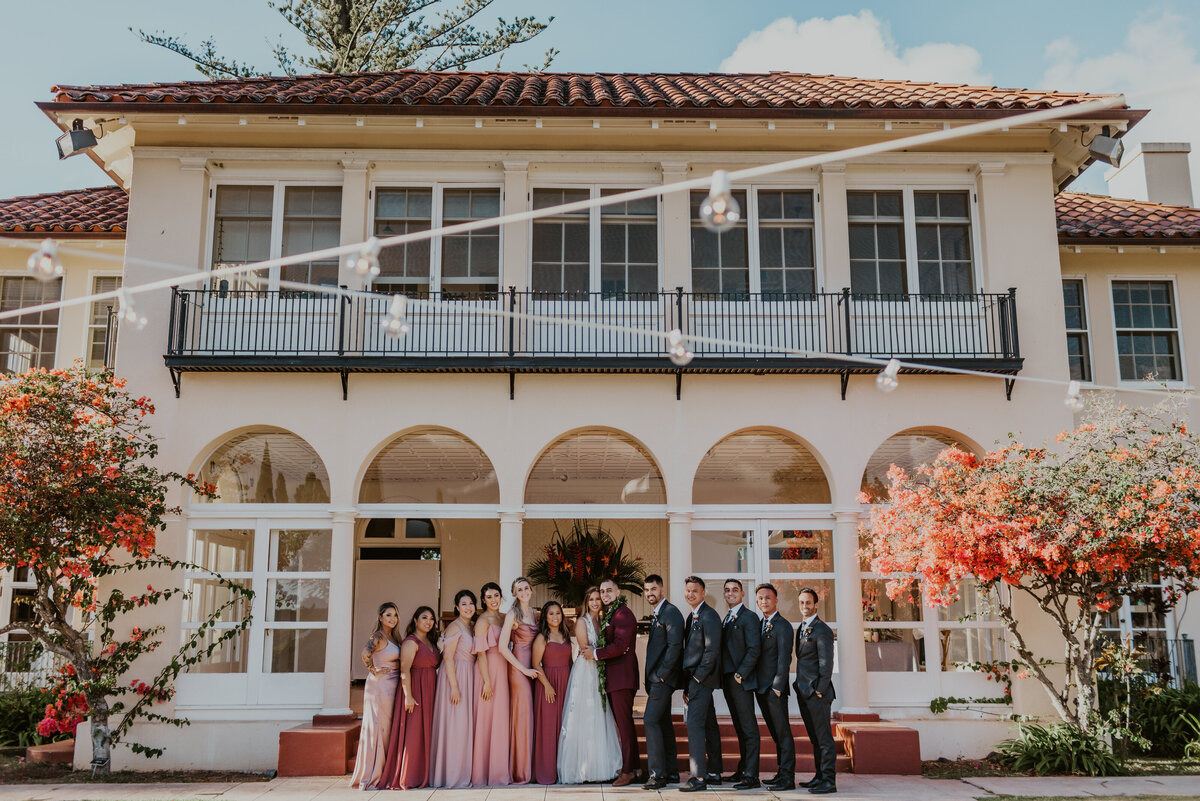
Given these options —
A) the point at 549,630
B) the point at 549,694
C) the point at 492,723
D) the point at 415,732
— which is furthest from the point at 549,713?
the point at 415,732

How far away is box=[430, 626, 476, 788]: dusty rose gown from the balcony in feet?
11.5

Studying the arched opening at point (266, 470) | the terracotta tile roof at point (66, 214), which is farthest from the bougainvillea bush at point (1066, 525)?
the terracotta tile roof at point (66, 214)

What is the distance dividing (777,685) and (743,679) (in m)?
0.31

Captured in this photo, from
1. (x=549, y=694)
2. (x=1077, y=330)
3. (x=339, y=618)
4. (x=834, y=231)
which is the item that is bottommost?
(x=549, y=694)

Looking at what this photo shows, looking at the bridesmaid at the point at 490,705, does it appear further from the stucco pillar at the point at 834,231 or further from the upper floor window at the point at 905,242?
the upper floor window at the point at 905,242

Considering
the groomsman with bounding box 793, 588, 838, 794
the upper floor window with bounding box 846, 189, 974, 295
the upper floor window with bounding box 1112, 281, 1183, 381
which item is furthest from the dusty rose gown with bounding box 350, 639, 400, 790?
the upper floor window with bounding box 1112, 281, 1183, 381

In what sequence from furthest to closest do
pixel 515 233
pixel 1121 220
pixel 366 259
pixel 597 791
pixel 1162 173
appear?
pixel 1162 173 → pixel 1121 220 → pixel 515 233 → pixel 597 791 → pixel 366 259

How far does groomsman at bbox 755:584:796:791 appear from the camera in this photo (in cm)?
961

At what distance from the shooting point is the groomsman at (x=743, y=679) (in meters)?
9.62

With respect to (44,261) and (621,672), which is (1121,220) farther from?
(44,261)

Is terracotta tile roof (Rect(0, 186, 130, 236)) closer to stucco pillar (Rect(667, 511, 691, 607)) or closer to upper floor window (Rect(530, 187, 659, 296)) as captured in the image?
upper floor window (Rect(530, 187, 659, 296))

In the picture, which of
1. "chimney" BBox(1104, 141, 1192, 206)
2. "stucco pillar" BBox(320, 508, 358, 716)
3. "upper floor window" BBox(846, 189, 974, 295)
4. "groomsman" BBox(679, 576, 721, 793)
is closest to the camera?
"groomsman" BBox(679, 576, 721, 793)

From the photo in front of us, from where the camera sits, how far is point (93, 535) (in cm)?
1052

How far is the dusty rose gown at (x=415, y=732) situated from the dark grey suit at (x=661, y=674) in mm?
2068
